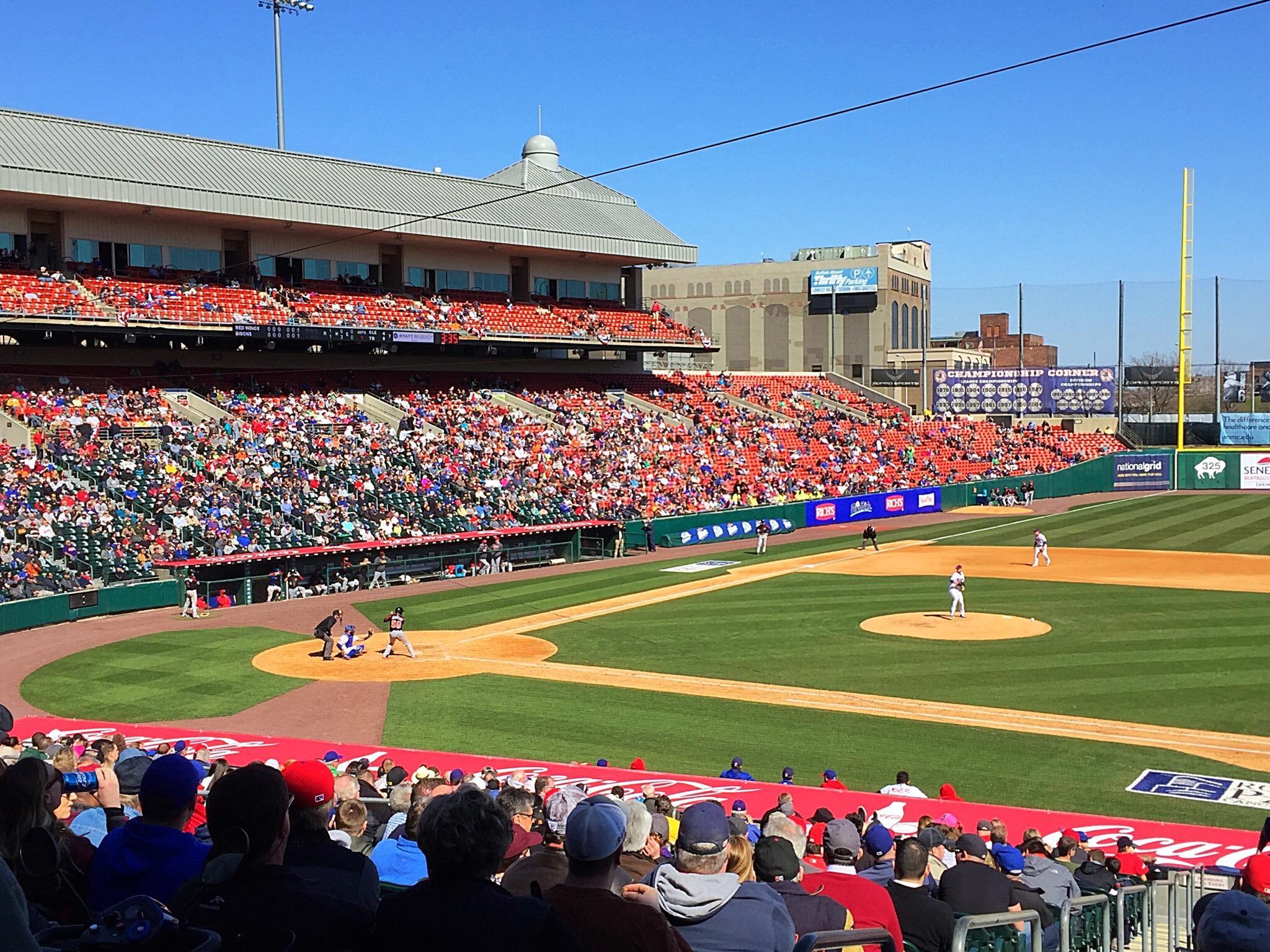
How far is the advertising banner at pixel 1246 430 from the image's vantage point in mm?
64875

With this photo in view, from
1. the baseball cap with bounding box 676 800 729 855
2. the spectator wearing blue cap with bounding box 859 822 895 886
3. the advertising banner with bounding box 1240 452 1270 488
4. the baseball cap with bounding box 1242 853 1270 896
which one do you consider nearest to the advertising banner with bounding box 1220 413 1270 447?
the advertising banner with bounding box 1240 452 1270 488

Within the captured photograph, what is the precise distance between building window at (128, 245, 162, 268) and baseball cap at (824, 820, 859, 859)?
4194 cm

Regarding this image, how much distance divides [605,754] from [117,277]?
33189 millimetres

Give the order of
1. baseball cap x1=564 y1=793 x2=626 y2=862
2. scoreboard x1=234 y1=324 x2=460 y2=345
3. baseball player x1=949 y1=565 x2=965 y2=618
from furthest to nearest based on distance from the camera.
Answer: scoreboard x1=234 y1=324 x2=460 y2=345 → baseball player x1=949 y1=565 x2=965 y2=618 → baseball cap x1=564 y1=793 x2=626 y2=862

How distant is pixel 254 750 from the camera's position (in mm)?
16359

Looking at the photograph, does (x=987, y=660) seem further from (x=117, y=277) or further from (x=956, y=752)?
(x=117, y=277)

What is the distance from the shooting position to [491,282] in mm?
56625

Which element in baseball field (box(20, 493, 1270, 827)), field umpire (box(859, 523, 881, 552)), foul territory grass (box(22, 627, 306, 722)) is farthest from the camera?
field umpire (box(859, 523, 881, 552))

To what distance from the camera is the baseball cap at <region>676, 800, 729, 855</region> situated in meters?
4.62

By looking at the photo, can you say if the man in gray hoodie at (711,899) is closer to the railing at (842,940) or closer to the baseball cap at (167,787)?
the railing at (842,940)

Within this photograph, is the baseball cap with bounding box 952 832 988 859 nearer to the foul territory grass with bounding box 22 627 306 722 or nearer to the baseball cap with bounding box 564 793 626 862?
the baseball cap with bounding box 564 793 626 862

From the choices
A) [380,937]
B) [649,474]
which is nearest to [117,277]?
[649,474]

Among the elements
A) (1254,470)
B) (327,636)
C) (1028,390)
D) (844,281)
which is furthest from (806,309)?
(327,636)

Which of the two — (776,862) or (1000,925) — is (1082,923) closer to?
(1000,925)
